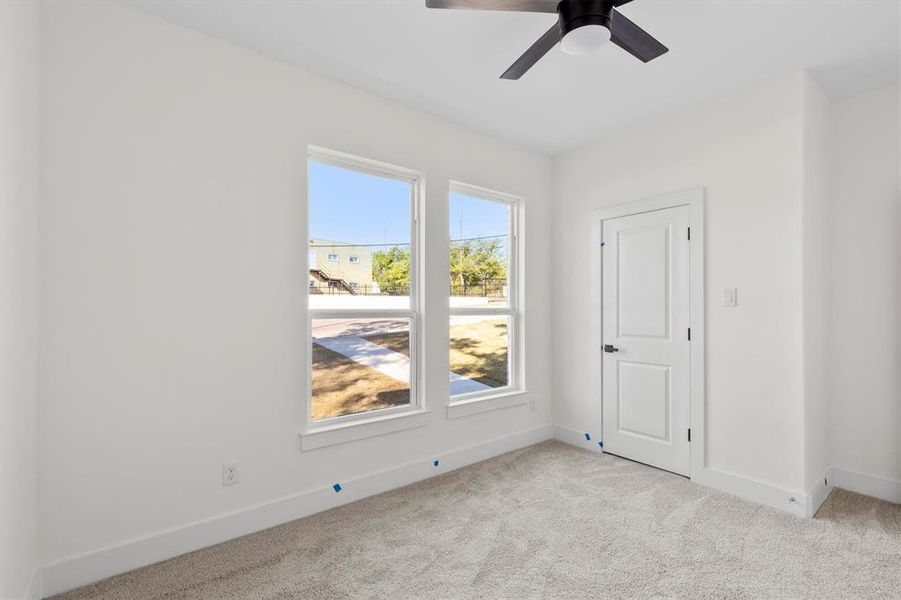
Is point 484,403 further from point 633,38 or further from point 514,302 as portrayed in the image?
point 633,38

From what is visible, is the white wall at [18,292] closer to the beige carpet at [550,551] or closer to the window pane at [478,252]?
the beige carpet at [550,551]

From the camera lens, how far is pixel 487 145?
3570 mm

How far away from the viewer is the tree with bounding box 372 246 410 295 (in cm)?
305

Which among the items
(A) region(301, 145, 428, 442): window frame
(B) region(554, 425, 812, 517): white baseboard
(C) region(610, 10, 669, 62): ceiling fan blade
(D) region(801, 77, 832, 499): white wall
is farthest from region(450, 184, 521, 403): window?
(D) region(801, 77, 832, 499): white wall

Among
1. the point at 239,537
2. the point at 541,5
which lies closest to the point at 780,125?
the point at 541,5

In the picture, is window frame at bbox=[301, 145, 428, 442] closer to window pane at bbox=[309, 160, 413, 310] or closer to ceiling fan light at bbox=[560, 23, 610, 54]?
window pane at bbox=[309, 160, 413, 310]

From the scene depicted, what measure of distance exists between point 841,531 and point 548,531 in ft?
5.19

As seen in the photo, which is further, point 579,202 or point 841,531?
point 579,202

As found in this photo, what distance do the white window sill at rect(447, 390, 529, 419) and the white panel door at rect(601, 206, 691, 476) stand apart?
2.34 feet

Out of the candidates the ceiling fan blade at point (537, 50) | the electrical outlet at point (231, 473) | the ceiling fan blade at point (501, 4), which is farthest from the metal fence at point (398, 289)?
the ceiling fan blade at point (501, 4)

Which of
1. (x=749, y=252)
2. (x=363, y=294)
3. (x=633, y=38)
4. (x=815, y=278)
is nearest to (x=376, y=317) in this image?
(x=363, y=294)

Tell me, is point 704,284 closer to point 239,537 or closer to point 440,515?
point 440,515

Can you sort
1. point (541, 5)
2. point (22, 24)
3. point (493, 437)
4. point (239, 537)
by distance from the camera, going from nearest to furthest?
Answer: point (22, 24) → point (541, 5) → point (239, 537) → point (493, 437)

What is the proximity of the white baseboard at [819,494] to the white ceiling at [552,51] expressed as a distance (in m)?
2.51
